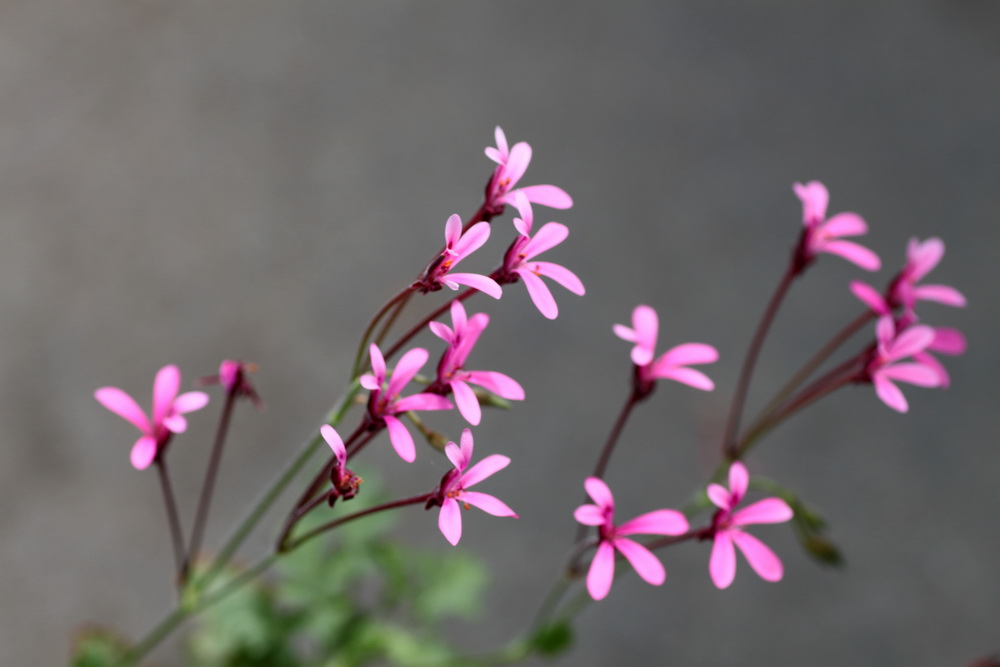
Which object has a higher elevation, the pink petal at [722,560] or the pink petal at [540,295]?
the pink petal at [540,295]

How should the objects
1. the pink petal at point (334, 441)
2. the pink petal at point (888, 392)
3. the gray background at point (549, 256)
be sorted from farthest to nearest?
the gray background at point (549, 256)
the pink petal at point (888, 392)
the pink petal at point (334, 441)

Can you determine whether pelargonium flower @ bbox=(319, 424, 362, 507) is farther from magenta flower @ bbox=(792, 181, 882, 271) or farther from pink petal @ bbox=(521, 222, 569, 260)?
magenta flower @ bbox=(792, 181, 882, 271)

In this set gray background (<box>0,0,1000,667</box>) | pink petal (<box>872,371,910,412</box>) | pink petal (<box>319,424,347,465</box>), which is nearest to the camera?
pink petal (<box>319,424,347,465</box>)

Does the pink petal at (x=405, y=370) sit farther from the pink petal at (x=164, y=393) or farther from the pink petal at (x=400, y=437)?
the pink petal at (x=164, y=393)

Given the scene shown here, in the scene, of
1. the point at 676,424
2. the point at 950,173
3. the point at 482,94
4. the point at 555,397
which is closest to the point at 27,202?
the point at 482,94

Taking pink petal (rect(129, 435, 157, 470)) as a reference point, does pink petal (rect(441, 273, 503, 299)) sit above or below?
above

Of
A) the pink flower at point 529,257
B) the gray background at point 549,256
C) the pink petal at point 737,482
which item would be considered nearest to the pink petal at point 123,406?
the pink flower at point 529,257

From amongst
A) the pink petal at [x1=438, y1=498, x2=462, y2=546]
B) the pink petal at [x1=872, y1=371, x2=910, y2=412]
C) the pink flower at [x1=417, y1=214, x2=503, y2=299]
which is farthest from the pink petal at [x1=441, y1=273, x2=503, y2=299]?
the pink petal at [x1=872, y1=371, x2=910, y2=412]

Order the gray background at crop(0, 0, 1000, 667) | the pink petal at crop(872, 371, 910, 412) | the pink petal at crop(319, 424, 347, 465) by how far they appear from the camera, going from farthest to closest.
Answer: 1. the gray background at crop(0, 0, 1000, 667)
2. the pink petal at crop(872, 371, 910, 412)
3. the pink petal at crop(319, 424, 347, 465)
